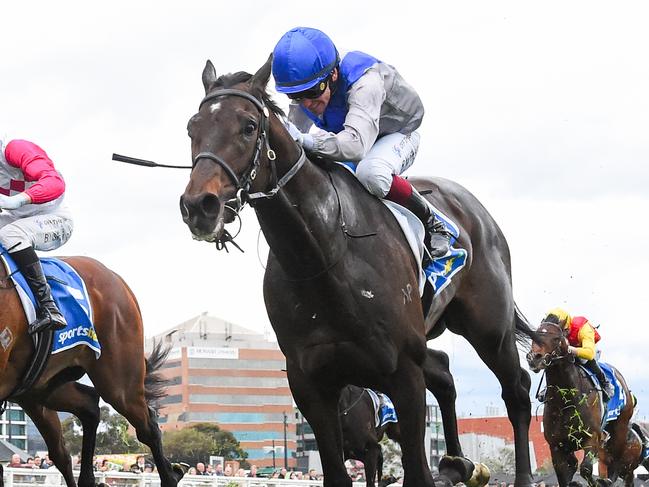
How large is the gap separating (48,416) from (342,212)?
5271 mm

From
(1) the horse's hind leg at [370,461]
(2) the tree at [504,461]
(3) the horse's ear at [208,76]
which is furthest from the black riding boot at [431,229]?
(2) the tree at [504,461]

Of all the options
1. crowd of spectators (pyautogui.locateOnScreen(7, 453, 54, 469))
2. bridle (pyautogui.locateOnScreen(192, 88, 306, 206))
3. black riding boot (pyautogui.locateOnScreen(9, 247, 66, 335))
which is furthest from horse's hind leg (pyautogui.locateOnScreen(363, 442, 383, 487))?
bridle (pyautogui.locateOnScreen(192, 88, 306, 206))

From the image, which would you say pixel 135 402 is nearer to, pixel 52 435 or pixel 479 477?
pixel 52 435

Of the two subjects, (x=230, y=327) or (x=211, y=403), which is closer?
(x=211, y=403)

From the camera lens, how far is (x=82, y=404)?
10961mm

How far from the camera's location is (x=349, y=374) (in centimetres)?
670

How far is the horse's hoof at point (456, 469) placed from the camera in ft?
26.3

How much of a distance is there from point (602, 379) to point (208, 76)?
1117 centimetres

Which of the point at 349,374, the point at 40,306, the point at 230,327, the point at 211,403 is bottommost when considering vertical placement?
the point at 349,374

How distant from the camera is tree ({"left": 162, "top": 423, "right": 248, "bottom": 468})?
352ft

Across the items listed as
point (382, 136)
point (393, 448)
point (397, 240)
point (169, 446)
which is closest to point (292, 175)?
point (397, 240)

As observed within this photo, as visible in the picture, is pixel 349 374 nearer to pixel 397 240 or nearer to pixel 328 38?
pixel 397 240

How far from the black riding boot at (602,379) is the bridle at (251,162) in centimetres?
1054

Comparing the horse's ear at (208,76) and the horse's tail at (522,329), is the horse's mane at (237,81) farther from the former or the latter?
the horse's tail at (522,329)
